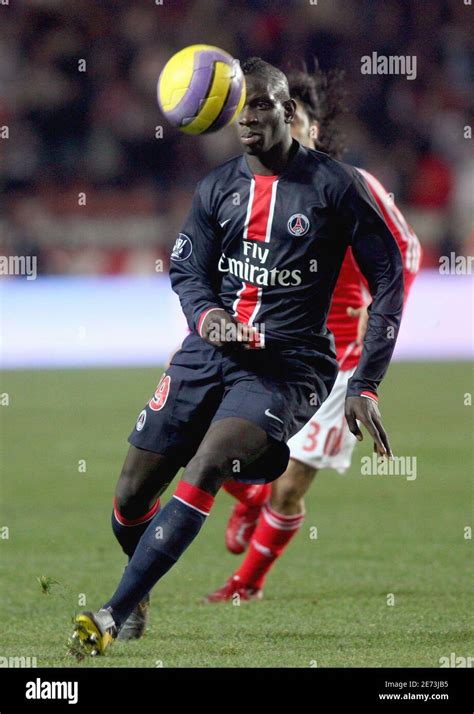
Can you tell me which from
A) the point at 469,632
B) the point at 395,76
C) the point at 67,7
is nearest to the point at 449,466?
the point at 469,632

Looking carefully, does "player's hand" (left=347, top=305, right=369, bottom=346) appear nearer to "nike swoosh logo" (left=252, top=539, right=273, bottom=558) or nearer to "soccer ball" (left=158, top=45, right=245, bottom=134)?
"nike swoosh logo" (left=252, top=539, right=273, bottom=558)

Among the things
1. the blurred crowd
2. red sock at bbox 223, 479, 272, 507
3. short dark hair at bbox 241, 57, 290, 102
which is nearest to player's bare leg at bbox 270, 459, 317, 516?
red sock at bbox 223, 479, 272, 507

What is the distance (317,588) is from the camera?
259 inches

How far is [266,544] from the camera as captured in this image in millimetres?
6453

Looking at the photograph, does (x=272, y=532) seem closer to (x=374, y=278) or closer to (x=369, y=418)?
(x=369, y=418)

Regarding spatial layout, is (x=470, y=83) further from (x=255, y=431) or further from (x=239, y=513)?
(x=255, y=431)

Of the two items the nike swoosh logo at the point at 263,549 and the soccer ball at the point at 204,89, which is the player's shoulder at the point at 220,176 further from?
the nike swoosh logo at the point at 263,549

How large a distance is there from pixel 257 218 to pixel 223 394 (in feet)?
2.27

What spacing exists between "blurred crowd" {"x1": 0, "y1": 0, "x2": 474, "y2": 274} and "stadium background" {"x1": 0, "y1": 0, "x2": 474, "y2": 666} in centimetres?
3

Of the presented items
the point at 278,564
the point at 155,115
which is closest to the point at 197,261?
the point at 278,564

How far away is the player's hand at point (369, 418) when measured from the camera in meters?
4.83

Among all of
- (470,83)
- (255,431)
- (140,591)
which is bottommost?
(140,591)

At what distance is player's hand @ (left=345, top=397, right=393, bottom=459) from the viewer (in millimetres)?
4832

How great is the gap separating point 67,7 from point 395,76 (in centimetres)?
531
